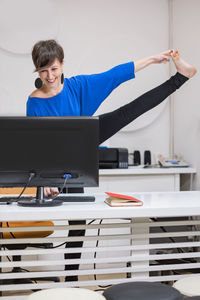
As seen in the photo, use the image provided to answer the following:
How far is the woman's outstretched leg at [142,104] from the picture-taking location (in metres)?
2.78

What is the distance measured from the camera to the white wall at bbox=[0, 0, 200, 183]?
423 centimetres

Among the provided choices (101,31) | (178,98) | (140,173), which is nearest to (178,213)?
(140,173)

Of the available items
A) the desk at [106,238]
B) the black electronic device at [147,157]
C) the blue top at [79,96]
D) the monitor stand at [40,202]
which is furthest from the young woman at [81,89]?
the black electronic device at [147,157]

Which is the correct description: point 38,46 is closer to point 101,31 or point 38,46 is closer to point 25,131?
point 25,131

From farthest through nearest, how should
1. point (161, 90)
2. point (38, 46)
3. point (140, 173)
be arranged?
point (140, 173) < point (161, 90) < point (38, 46)

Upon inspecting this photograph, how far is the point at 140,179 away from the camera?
3.89 metres

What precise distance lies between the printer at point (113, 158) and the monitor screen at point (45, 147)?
5.65 feet

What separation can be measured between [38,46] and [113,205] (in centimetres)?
114

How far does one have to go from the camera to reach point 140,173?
3.85m

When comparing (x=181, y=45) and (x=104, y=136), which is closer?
(x=104, y=136)

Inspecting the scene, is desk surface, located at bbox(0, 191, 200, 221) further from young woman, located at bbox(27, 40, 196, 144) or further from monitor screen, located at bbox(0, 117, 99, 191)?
young woman, located at bbox(27, 40, 196, 144)

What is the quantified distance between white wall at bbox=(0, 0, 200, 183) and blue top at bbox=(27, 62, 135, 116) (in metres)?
1.35

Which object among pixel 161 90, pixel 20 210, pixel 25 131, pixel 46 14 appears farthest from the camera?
pixel 46 14

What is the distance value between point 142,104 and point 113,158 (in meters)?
1.05
